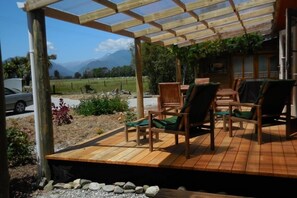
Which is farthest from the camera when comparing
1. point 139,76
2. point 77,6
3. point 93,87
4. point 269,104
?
point 93,87

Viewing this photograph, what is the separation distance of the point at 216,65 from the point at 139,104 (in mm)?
8776

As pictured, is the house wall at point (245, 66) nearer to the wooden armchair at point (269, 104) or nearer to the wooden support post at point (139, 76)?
the wooden support post at point (139, 76)

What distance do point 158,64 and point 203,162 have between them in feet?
55.9

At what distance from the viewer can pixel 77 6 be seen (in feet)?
15.3

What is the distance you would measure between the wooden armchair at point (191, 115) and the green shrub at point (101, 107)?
5.81 m

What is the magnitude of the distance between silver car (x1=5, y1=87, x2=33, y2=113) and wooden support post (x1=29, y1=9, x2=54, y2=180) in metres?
9.40

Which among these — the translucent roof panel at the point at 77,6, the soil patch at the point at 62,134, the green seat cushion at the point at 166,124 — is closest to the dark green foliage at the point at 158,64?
the soil patch at the point at 62,134

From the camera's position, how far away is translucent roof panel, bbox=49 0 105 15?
4420mm

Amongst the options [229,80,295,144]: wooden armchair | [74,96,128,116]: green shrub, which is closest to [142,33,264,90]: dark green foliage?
[74,96,128,116]: green shrub

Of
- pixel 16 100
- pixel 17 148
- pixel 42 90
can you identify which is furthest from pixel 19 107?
pixel 42 90

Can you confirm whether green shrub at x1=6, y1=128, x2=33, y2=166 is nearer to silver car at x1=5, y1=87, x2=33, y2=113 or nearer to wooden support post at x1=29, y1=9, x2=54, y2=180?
wooden support post at x1=29, y1=9, x2=54, y2=180

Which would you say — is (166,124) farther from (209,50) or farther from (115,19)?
(209,50)

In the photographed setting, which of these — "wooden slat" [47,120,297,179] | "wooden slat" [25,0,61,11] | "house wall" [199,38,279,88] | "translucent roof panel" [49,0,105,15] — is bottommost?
"wooden slat" [47,120,297,179]

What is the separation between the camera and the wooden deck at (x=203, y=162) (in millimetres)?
3424
